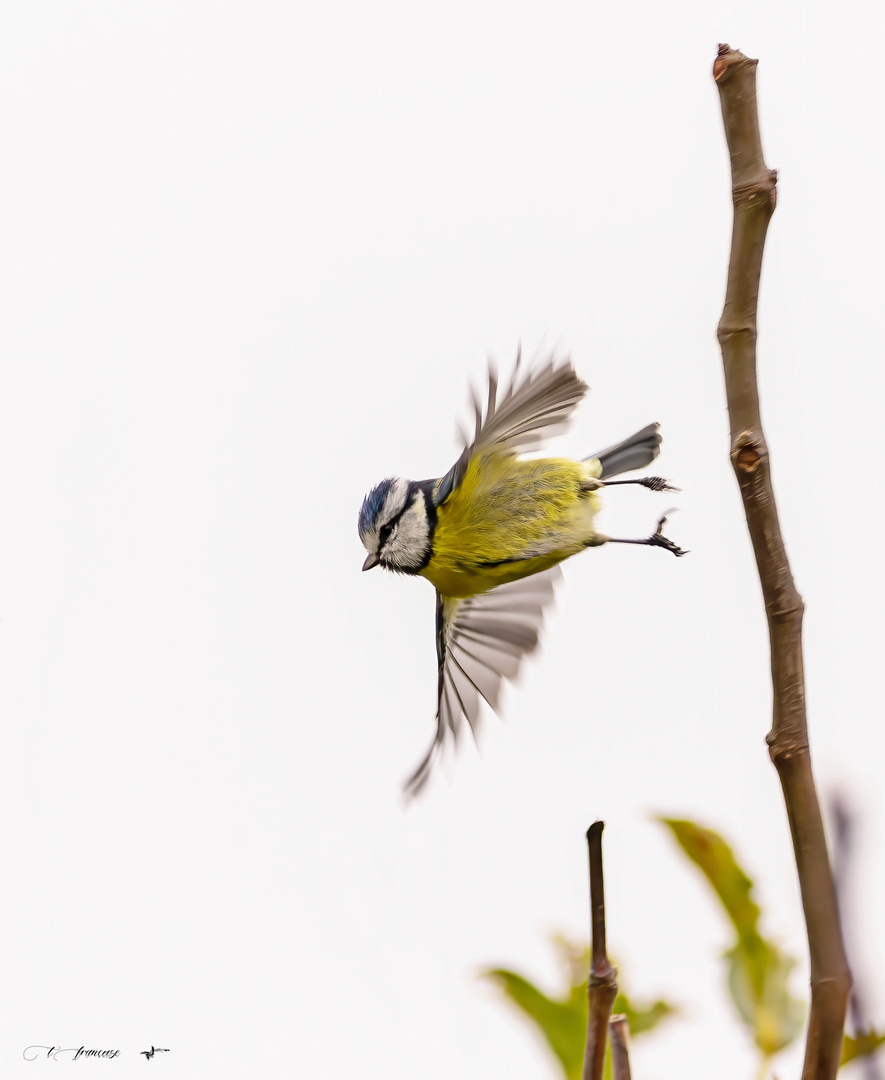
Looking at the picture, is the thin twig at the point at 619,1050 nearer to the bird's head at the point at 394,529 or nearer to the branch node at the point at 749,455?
the branch node at the point at 749,455

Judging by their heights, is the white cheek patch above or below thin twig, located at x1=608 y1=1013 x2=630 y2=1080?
above

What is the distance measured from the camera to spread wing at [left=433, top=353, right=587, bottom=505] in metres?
0.75

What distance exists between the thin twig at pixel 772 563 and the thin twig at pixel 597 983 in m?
0.06

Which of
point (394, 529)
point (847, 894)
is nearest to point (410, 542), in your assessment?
point (394, 529)

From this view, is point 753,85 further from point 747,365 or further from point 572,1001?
point 572,1001

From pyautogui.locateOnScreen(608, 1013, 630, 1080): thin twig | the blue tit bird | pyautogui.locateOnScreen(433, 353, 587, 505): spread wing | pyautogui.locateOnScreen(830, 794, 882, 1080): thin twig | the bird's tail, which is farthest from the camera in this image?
the bird's tail

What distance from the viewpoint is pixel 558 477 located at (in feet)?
2.91

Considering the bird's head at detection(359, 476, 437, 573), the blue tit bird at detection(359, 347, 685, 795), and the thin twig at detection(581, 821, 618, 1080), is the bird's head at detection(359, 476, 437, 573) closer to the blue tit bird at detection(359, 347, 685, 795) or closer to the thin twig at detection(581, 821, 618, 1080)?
the blue tit bird at detection(359, 347, 685, 795)

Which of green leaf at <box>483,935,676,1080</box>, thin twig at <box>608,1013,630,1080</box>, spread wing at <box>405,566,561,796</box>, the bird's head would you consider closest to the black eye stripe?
the bird's head

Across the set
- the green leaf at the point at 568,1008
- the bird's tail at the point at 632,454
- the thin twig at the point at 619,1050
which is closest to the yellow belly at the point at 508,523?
the bird's tail at the point at 632,454

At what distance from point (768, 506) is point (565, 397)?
442 mm

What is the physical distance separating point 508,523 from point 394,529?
0.30 feet

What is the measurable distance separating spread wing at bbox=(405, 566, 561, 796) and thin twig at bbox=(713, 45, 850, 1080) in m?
0.54

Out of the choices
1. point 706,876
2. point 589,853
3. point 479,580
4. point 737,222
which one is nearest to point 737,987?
point 706,876
